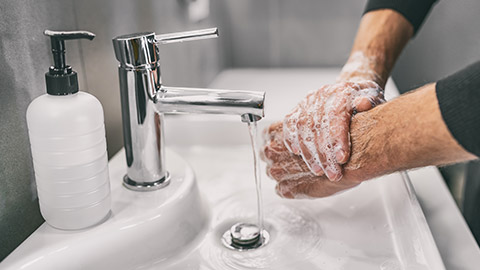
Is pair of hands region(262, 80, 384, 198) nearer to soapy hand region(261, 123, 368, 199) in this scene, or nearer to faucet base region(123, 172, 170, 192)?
soapy hand region(261, 123, 368, 199)

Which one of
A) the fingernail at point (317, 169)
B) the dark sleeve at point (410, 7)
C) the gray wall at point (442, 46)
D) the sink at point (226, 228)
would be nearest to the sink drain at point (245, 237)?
the sink at point (226, 228)

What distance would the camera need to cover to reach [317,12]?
1380mm

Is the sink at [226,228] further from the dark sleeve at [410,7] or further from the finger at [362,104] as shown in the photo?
the dark sleeve at [410,7]

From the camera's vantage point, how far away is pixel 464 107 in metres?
0.47

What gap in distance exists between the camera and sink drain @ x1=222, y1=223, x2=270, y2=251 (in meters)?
0.65

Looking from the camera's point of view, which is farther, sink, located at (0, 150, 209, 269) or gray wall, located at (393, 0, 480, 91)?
gray wall, located at (393, 0, 480, 91)

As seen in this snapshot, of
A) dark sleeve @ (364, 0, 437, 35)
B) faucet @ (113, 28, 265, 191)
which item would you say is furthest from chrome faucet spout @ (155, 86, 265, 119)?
dark sleeve @ (364, 0, 437, 35)

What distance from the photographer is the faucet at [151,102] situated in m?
0.58

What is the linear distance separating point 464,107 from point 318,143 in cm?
19

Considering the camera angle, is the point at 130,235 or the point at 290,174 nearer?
the point at 130,235

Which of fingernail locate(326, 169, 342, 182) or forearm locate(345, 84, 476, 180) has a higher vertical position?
forearm locate(345, 84, 476, 180)

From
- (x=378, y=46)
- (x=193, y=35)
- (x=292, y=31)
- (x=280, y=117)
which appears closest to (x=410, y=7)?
(x=378, y=46)

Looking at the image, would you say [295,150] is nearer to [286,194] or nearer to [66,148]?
[286,194]

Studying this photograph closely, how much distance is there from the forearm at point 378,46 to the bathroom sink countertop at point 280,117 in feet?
0.46
